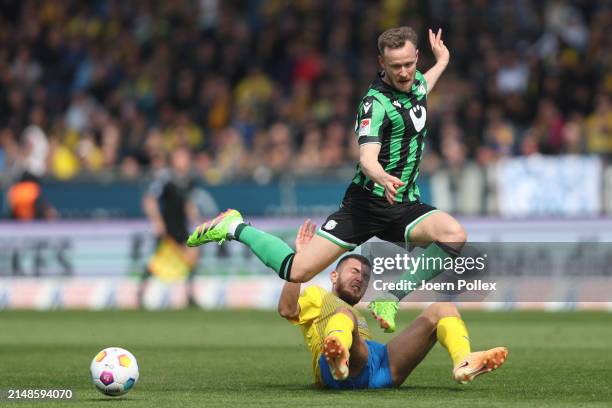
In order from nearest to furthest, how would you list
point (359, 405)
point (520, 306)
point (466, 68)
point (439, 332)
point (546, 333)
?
point (359, 405) → point (439, 332) → point (546, 333) → point (520, 306) → point (466, 68)

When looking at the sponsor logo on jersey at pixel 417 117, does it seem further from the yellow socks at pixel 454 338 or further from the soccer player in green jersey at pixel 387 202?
the yellow socks at pixel 454 338

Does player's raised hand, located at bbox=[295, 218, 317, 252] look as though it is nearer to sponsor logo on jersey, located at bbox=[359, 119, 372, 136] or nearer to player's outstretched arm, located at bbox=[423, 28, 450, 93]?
sponsor logo on jersey, located at bbox=[359, 119, 372, 136]

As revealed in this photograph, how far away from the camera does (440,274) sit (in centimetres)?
996

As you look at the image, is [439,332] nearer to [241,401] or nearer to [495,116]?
[241,401]

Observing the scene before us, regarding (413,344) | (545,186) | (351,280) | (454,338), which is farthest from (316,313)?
(545,186)

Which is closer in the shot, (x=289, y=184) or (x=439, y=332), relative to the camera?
(x=439, y=332)

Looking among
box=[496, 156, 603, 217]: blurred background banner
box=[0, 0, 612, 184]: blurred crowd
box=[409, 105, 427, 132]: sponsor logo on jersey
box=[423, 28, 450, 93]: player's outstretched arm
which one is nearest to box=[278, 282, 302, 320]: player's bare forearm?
box=[409, 105, 427, 132]: sponsor logo on jersey

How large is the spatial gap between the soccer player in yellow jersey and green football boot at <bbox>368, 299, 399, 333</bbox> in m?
0.22

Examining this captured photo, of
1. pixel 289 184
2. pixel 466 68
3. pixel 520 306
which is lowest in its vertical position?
pixel 520 306

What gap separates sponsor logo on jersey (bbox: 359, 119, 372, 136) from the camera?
9.43m

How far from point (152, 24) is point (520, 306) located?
33.8 ft

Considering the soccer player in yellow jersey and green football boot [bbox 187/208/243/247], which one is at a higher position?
green football boot [bbox 187/208/243/247]

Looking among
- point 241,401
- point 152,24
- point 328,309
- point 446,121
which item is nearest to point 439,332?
point 328,309

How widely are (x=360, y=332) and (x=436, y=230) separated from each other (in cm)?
96
